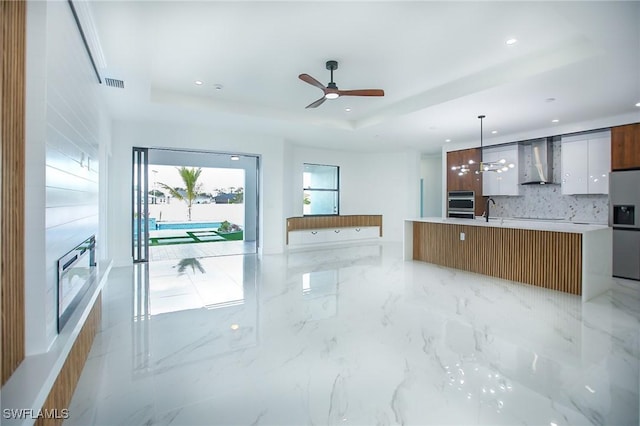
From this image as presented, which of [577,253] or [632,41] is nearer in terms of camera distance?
[632,41]

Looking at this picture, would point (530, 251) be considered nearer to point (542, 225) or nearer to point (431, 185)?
point (542, 225)

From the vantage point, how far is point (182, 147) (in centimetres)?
643

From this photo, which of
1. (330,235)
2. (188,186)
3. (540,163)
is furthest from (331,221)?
(188,186)

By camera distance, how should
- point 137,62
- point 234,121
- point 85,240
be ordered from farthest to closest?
1. point 234,121
2. point 137,62
3. point 85,240

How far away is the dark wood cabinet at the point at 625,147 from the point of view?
5215mm

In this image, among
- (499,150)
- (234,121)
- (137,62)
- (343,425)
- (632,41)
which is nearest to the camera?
(343,425)

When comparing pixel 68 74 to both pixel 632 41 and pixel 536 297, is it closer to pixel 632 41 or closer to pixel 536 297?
pixel 632 41

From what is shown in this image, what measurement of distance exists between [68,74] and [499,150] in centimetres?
758

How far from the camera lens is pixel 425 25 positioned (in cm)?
312

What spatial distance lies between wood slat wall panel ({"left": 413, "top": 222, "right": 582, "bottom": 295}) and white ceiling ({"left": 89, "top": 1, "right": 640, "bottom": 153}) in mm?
1932

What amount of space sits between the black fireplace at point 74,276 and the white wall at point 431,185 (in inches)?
372

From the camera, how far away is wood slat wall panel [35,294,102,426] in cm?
160

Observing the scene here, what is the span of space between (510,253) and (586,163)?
259 centimetres

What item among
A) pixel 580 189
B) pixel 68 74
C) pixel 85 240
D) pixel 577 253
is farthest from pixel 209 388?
pixel 580 189
